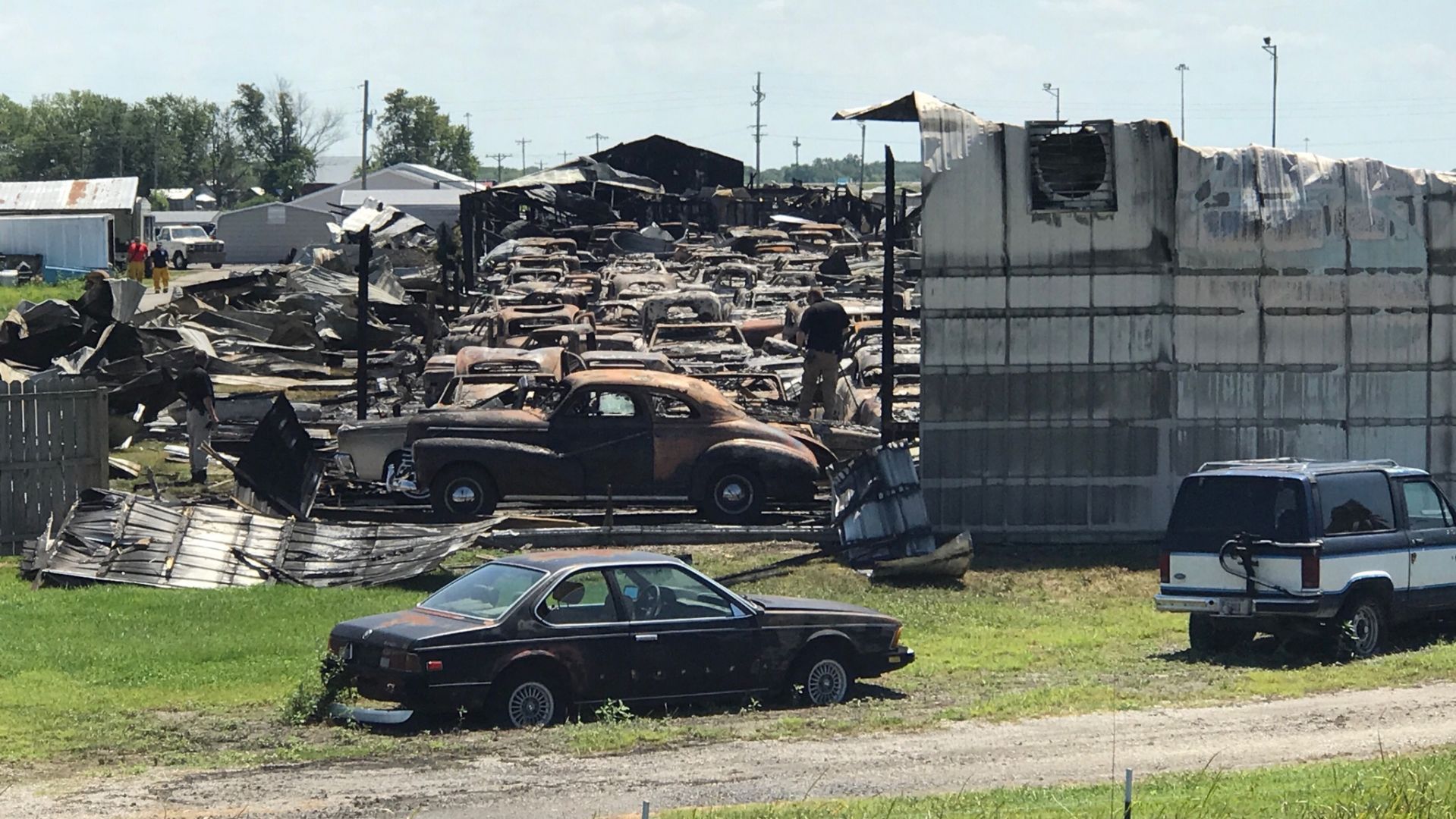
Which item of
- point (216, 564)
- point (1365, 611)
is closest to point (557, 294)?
point (216, 564)

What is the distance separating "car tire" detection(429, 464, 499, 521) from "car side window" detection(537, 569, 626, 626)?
695cm

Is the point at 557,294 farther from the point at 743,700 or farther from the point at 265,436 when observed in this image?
the point at 743,700

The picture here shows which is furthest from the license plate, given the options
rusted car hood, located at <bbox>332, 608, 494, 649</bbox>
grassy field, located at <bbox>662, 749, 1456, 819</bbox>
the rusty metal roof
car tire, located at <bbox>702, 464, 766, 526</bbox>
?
the rusty metal roof

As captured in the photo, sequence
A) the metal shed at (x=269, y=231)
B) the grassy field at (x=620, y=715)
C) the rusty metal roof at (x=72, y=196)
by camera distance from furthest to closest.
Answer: the metal shed at (x=269, y=231) → the rusty metal roof at (x=72, y=196) → the grassy field at (x=620, y=715)

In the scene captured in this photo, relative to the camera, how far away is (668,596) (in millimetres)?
12016

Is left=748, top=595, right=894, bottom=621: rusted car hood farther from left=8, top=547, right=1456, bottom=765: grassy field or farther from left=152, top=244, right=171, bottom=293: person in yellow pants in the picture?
left=152, top=244, right=171, bottom=293: person in yellow pants

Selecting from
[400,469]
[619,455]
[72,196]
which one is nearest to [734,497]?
[619,455]

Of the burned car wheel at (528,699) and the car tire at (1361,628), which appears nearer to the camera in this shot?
the burned car wheel at (528,699)

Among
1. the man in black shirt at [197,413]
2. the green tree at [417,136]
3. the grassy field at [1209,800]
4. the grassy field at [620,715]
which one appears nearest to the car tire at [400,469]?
the man in black shirt at [197,413]

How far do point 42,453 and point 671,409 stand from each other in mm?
6439

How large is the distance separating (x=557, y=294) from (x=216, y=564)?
21.6 m

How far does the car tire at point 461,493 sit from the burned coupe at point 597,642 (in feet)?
21.0

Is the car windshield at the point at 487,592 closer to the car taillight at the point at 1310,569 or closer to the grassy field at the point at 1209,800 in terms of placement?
the grassy field at the point at 1209,800

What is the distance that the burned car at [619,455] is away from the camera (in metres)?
18.6
